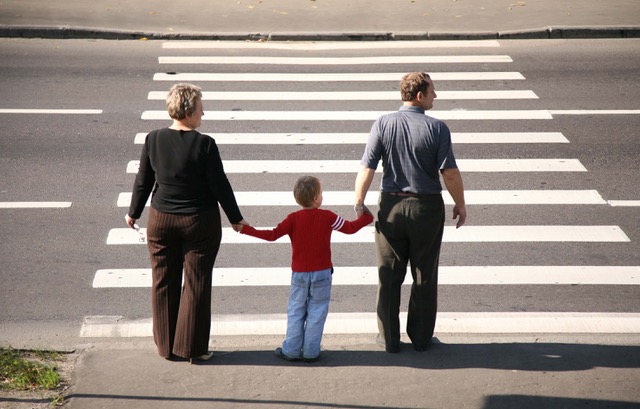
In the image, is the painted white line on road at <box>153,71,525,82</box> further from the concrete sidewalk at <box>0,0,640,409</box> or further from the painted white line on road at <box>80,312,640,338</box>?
the concrete sidewalk at <box>0,0,640,409</box>

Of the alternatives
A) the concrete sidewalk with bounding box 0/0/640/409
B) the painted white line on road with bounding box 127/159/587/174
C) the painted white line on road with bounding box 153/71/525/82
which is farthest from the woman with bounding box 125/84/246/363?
the painted white line on road with bounding box 153/71/525/82

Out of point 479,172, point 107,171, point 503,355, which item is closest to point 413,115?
point 503,355

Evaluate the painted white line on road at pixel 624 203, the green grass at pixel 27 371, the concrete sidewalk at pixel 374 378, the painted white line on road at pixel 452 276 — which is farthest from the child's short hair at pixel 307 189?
the painted white line on road at pixel 624 203

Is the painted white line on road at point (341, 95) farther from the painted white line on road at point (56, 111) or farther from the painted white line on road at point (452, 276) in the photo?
the painted white line on road at point (452, 276)

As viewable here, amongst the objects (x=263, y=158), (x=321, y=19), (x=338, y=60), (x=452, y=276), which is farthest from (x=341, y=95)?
(x=452, y=276)

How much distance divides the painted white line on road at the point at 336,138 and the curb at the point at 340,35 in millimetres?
4834

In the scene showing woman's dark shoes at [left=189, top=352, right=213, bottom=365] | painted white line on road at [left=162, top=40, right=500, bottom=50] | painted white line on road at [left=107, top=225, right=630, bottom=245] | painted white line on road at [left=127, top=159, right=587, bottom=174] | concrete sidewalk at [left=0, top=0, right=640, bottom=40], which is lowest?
woman's dark shoes at [left=189, top=352, right=213, bottom=365]

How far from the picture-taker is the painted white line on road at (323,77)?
1448 centimetres

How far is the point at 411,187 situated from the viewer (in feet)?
21.9

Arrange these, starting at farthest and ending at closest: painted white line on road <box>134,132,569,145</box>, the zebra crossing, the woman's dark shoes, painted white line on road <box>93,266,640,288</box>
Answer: painted white line on road <box>134,132,569,145</box>, painted white line on road <box>93,266,640,288</box>, the zebra crossing, the woman's dark shoes

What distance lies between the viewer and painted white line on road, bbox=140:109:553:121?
12820 mm

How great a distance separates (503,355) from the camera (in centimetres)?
689

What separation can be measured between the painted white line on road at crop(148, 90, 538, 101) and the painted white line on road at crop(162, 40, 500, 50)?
261 centimetres

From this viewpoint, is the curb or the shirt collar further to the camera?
the curb
